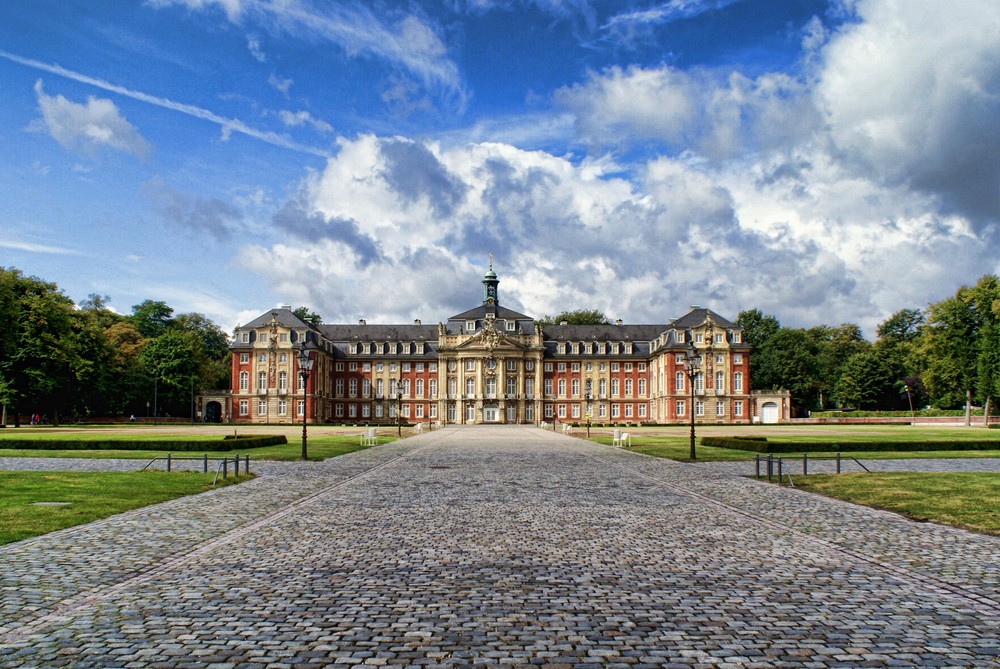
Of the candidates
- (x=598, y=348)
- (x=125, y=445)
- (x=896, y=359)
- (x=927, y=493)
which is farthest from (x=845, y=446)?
(x=896, y=359)

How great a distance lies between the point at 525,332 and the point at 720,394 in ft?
89.8

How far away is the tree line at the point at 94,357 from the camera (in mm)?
63969

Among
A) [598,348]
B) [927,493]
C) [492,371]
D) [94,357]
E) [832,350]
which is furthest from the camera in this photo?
[832,350]

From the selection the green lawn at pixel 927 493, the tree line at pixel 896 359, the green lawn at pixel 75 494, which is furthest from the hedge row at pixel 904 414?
the green lawn at pixel 75 494

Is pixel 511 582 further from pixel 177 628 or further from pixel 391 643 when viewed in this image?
pixel 177 628

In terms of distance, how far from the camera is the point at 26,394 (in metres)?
64.9

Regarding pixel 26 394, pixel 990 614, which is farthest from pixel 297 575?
pixel 26 394

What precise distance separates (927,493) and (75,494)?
20206mm

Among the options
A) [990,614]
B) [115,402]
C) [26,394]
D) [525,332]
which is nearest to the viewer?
[990,614]

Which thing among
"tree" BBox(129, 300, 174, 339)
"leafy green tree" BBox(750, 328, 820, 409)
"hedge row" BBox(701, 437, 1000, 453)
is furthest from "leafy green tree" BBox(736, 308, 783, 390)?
"tree" BBox(129, 300, 174, 339)

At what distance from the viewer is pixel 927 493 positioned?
1831 cm

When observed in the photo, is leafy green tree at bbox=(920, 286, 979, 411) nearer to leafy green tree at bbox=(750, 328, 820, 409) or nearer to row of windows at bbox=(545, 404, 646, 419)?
leafy green tree at bbox=(750, 328, 820, 409)

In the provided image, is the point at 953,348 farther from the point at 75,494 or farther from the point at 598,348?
the point at 75,494

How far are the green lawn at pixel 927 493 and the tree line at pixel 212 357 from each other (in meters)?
58.3
